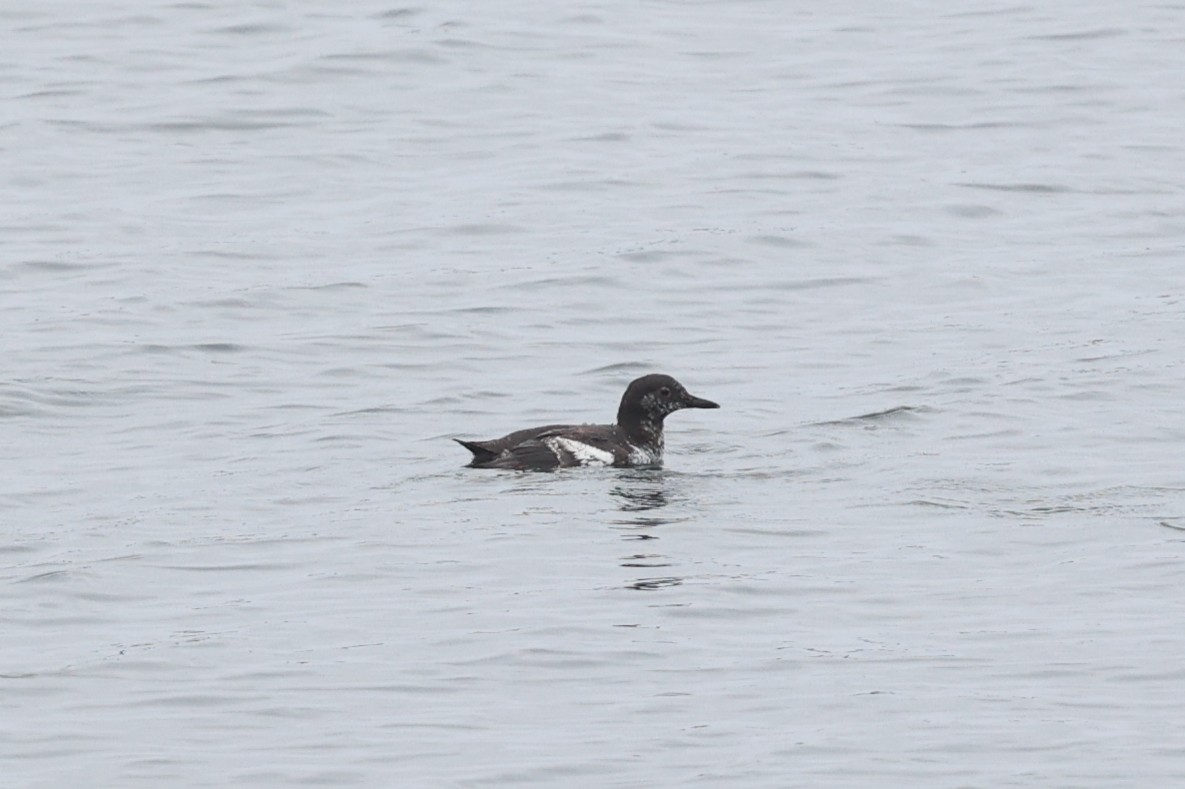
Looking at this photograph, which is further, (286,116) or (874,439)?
(286,116)

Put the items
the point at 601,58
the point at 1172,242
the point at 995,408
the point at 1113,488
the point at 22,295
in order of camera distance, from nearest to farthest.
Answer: the point at 1113,488, the point at 995,408, the point at 22,295, the point at 1172,242, the point at 601,58

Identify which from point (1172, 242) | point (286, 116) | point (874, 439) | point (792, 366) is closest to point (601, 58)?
point (286, 116)

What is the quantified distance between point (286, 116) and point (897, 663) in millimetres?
19215

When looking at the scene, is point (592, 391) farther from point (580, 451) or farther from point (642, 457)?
point (580, 451)

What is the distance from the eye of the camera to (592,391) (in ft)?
60.4

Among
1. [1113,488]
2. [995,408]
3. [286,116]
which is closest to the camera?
[1113,488]

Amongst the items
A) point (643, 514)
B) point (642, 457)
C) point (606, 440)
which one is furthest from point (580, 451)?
point (643, 514)

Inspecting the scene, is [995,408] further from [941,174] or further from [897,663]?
[941,174]

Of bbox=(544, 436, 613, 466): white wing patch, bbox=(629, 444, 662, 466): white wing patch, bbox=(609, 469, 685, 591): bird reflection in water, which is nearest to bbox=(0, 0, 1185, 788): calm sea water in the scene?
bbox=(609, 469, 685, 591): bird reflection in water

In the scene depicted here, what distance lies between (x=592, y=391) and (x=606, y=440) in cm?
232

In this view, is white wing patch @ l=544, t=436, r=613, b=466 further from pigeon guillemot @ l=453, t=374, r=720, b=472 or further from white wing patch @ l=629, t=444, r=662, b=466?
white wing patch @ l=629, t=444, r=662, b=466

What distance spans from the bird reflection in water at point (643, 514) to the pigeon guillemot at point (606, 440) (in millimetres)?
208

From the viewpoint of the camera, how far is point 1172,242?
23188 millimetres

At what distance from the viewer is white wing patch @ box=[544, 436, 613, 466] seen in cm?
1562
